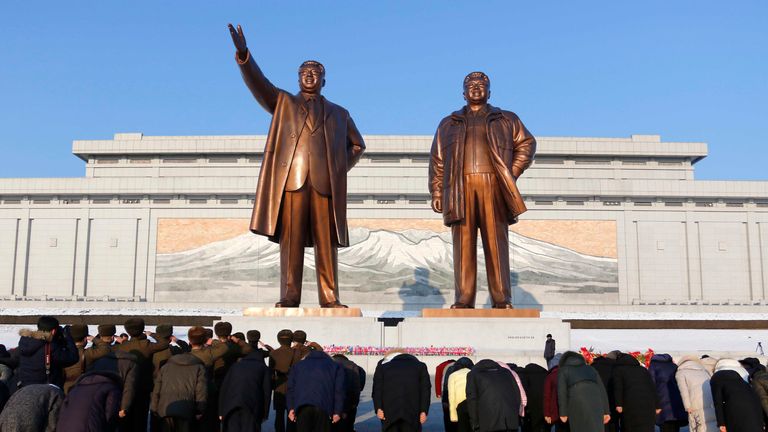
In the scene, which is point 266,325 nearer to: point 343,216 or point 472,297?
point 343,216

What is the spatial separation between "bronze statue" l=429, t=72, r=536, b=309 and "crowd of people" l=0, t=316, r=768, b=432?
373 cm

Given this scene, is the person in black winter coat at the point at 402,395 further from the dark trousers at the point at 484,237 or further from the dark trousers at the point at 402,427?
the dark trousers at the point at 484,237

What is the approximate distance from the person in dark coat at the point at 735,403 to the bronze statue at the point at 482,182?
14.4 ft

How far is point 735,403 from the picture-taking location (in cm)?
491

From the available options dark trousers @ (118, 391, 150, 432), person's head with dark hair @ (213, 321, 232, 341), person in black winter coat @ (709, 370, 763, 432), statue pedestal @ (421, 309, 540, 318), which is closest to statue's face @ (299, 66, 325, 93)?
statue pedestal @ (421, 309, 540, 318)

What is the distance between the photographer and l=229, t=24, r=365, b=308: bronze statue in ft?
29.2

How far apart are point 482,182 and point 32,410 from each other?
21.6ft

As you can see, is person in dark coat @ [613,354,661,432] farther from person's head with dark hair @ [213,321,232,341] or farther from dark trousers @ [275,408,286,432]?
person's head with dark hair @ [213,321,232,341]

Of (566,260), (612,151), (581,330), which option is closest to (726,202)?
(612,151)

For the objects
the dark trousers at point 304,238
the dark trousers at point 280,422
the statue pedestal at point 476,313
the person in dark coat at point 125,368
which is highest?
the dark trousers at point 304,238

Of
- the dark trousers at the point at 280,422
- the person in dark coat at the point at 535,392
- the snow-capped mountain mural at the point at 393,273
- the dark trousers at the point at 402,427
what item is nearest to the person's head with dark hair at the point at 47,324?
the dark trousers at the point at 280,422

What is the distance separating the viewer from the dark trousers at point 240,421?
493cm

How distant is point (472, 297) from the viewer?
9.40 metres

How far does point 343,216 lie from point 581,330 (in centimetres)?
1707
